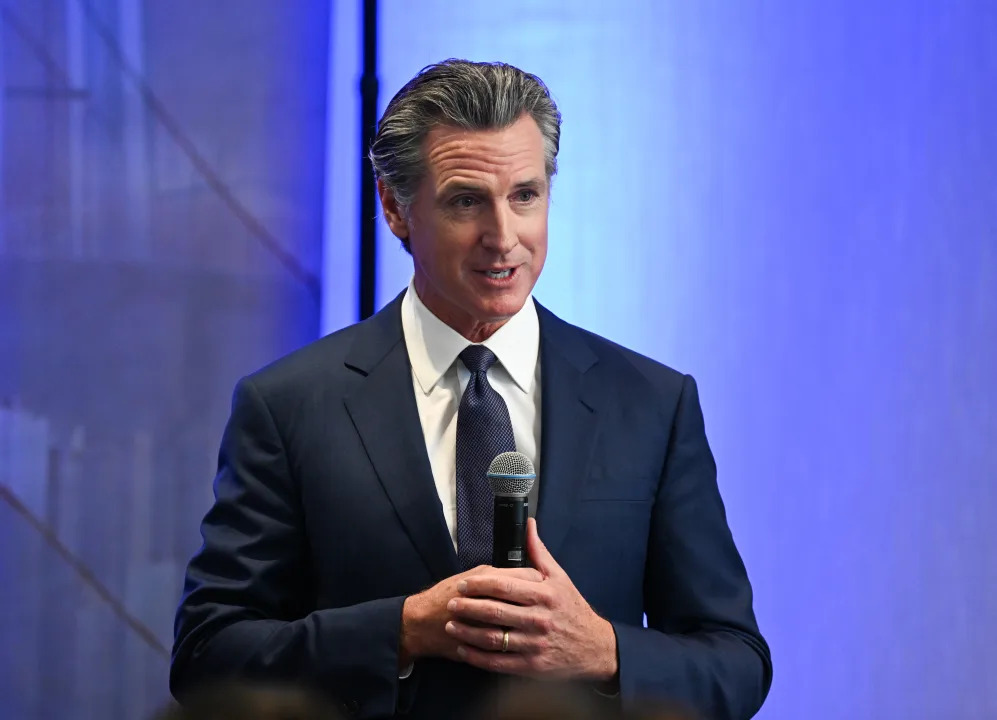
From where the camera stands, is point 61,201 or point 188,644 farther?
point 61,201

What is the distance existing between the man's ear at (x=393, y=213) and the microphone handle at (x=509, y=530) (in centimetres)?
71

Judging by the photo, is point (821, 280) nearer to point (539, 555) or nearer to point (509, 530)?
point (539, 555)

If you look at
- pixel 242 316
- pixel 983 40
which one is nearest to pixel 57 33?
pixel 242 316

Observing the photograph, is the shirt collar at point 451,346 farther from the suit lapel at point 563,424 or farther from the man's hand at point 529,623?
the man's hand at point 529,623

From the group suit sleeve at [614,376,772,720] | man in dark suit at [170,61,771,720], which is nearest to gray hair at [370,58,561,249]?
man in dark suit at [170,61,771,720]

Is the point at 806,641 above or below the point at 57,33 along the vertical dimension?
below

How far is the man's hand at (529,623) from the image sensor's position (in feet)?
5.76

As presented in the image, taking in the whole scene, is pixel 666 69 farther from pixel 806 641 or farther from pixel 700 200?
pixel 806 641

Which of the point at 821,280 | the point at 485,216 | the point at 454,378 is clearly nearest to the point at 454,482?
the point at 454,378

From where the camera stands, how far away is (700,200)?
3.09 m

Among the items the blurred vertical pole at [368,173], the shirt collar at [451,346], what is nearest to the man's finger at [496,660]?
the shirt collar at [451,346]

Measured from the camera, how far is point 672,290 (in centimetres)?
309

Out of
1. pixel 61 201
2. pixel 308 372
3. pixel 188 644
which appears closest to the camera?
pixel 188 644

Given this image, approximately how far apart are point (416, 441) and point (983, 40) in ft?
5.93
